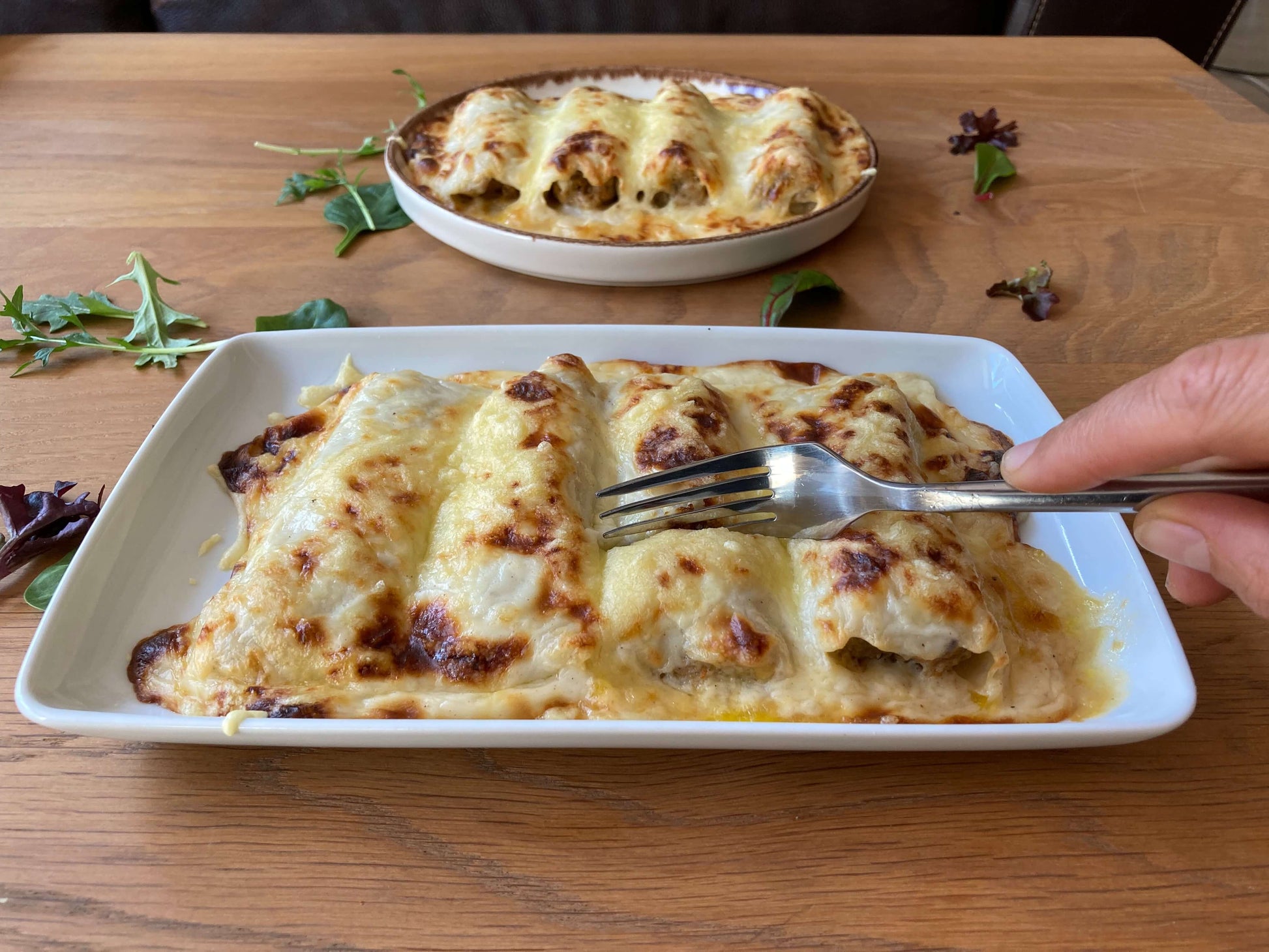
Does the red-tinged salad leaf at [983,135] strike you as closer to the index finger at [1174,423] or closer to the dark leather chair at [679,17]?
the dark leather chair at [679,17]

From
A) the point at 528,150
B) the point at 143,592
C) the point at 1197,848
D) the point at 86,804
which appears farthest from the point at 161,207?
the point at 1197,848

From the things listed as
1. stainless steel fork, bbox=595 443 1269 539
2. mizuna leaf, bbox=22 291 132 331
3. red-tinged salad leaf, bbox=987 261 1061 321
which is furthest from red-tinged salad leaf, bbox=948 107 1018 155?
mizuna leaf, bbox=22 291 132 331

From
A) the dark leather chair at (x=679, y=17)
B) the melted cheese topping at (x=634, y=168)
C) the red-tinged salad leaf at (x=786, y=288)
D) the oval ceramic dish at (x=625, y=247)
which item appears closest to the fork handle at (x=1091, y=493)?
the red-tinged salad leaf at (x=786, y=288)

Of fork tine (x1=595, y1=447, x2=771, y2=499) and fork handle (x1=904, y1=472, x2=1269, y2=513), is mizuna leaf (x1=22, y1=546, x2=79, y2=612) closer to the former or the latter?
fork tine (x1=595, y1=447, x2=771, y2=499)

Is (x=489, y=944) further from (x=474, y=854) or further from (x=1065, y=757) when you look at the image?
A: (x=1065, y=757)

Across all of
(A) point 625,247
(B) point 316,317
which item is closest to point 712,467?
(A) point 625,247

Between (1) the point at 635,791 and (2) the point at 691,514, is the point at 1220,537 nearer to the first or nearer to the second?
(2) the point at 691,514
